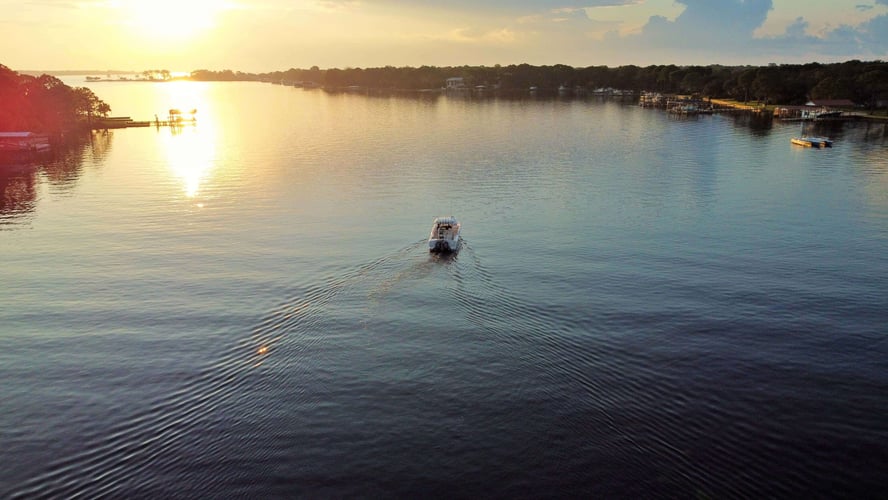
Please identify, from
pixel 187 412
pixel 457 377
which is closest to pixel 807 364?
pixel 457 377

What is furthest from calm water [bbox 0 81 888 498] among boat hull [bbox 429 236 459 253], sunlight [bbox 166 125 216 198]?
sunlight [bbox 166 125 216 198]

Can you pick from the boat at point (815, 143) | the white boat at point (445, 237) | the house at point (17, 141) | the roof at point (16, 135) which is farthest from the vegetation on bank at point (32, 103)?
the boat at point (815, 143)

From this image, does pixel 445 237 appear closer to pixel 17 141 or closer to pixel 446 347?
pixel 446 347

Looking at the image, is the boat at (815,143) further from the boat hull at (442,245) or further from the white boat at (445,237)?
the boat hull at (442,245)

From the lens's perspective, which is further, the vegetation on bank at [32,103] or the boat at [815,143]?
the vegetation on bank at [32,103]

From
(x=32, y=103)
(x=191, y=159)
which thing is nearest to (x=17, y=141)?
(x=32, y=103)

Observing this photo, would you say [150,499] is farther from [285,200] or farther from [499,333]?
[285,200]
